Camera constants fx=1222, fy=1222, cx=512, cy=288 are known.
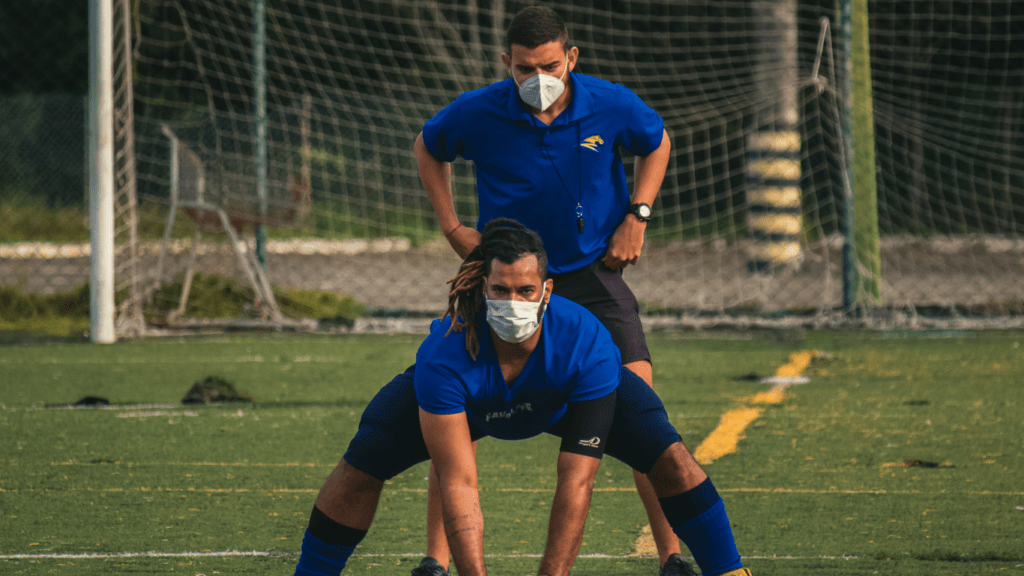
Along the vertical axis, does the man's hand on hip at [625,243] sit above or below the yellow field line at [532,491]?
above

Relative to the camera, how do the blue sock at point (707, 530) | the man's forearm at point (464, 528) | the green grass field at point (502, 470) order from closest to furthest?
1. the man's forearm at point (464, 528)
2. the blue sock at point (707, 530)
3. the green grass field at point (502, 470)

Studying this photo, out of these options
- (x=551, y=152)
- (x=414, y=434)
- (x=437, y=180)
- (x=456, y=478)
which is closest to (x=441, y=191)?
(x=437, y=180)

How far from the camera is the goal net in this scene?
38.9 ft

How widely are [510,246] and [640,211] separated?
815mm

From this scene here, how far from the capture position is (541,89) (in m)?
3.54

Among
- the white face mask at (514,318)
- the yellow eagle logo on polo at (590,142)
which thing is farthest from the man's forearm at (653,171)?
the white face mask at (514,318)

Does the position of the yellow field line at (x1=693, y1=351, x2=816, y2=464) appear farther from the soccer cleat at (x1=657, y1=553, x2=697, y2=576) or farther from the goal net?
the goal net

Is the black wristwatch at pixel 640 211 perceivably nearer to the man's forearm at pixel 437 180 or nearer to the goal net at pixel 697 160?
the man's forearm at pixel 437 180

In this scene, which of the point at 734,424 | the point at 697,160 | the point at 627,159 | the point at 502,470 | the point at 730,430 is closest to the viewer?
the point at 502,470

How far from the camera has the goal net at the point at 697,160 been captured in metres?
11.9

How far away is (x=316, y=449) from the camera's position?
214 inches

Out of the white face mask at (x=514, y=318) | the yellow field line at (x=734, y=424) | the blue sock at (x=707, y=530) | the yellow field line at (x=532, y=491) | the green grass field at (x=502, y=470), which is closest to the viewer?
the white face mask at (x=514, y=318)

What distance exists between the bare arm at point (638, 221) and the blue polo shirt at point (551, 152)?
0.21ft

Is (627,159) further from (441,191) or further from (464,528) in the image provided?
(464,528)
